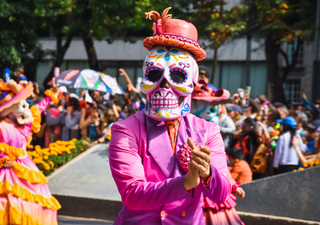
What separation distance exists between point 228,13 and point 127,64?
1451 cm

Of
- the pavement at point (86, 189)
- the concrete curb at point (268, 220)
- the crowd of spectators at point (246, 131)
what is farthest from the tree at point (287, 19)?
the concrete curb at point (268, 220)

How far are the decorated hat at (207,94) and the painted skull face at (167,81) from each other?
212 cm

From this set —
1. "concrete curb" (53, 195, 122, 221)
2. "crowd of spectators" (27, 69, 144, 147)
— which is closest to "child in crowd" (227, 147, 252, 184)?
"concrete curb" (53, 195, 122, 221)

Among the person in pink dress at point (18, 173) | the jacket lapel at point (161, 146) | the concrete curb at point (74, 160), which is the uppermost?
the jacket lapel at point (161, 146)

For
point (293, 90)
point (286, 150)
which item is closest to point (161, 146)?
point (286, 150)

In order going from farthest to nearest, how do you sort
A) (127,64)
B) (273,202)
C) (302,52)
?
(127,64)
(302,52)
(273,202)

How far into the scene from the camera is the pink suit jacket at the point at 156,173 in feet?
6.99

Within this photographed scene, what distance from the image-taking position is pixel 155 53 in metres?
2.55

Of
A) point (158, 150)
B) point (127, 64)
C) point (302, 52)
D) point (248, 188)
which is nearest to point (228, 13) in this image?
point (248, 188)

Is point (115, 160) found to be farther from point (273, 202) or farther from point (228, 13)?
point (228, 13)

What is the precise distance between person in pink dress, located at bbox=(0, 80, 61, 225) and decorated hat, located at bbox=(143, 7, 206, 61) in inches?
127

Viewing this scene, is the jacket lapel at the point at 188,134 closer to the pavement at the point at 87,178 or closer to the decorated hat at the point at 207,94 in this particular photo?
the decorated hat at the point at 207,94

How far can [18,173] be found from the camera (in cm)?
519

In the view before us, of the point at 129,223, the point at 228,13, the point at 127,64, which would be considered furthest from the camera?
the point at 127,64
